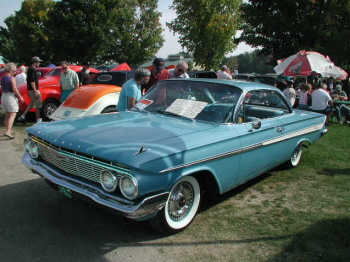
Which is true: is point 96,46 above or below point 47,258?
above

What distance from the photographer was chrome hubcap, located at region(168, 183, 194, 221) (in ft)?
9.83

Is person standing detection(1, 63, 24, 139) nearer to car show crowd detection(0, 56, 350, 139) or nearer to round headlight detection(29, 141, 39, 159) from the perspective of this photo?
car show crowd detection(0, 56, 350, 139)

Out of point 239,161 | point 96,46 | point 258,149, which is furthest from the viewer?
point 96,46

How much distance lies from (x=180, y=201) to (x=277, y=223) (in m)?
1.17

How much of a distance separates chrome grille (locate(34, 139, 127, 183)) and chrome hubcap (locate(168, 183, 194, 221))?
2.17 ft

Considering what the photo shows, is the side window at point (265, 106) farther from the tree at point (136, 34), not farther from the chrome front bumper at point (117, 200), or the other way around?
the tree at point (136, 34)

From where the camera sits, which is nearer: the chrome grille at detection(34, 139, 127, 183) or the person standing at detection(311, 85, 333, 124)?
the chrome grille at detection(34, 139, 127, 183)

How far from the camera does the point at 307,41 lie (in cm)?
2403

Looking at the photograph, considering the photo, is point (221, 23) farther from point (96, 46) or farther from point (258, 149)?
point (258, 149)

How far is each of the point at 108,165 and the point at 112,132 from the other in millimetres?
519

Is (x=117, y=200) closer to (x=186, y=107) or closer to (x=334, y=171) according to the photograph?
(x=186, y=107)

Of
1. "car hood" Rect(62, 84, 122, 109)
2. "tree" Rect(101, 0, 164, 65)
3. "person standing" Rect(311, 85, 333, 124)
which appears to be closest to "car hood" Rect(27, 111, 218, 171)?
"car hood" Rect(62, 84, 122, 109)

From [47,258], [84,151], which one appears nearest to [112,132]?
[84,151]

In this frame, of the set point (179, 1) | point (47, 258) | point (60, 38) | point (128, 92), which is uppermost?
point (179, 1)
